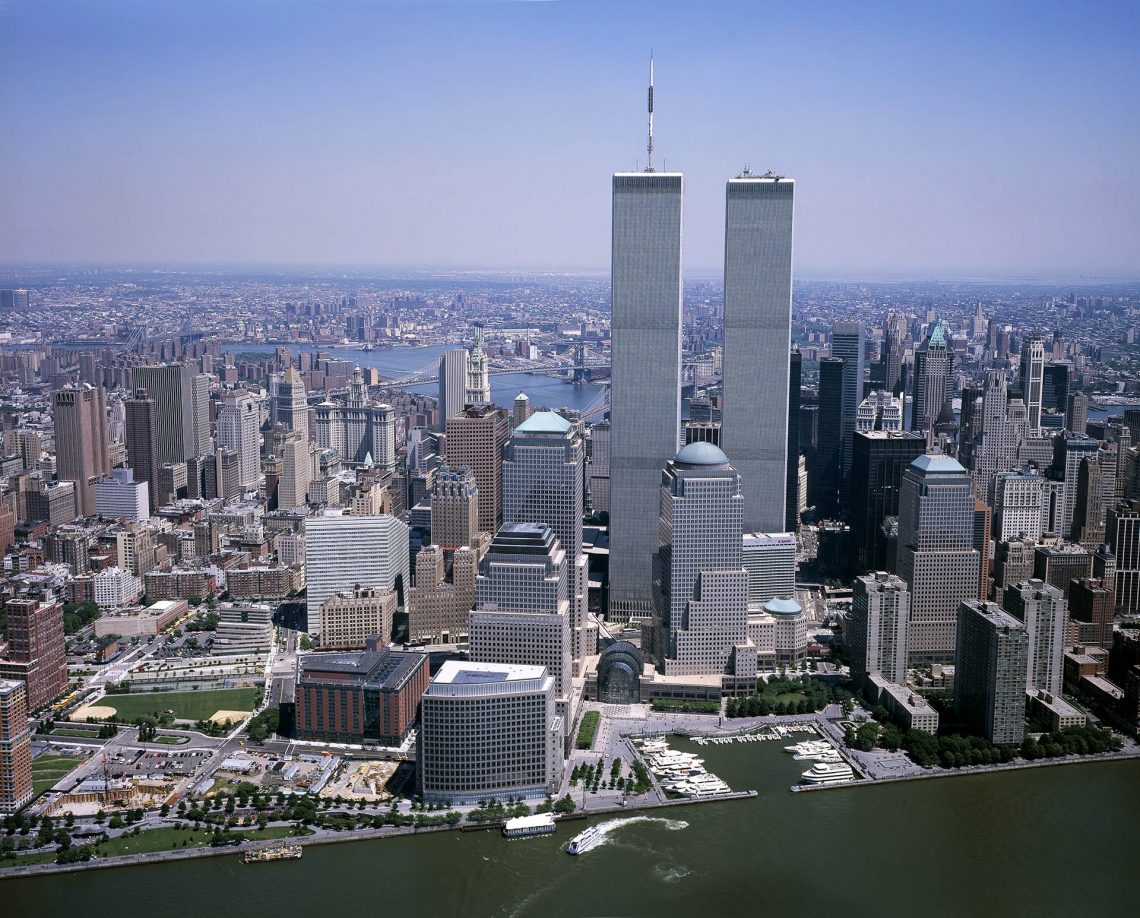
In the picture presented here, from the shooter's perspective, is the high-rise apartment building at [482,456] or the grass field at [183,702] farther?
the high-rise apartment building at [482,456]

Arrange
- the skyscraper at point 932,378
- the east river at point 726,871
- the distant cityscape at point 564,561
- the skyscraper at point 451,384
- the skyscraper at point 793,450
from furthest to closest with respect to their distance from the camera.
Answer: the skyscraper at point 451,384 → the skyscraper at point 932,378 → the skyscraper at point 793,450 → the distant cityscape at point 564,561 → the east river at point 726,871

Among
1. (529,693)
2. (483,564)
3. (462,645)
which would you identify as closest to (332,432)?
(462,645)

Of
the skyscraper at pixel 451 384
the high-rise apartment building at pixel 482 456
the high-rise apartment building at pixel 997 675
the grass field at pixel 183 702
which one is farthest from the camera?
the skyscraper at pixel 451 384

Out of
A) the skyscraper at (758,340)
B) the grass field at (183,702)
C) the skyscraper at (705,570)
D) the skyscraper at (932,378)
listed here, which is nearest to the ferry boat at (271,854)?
the grass field at (183,702)

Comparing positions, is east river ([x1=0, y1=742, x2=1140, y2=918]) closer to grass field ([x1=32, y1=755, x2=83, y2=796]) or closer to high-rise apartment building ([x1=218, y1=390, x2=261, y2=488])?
grass field ([x1=32, y1=755, x2=83, y2=796])

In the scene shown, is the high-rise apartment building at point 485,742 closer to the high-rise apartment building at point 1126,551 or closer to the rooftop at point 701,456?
the rooftop at point 701,456
